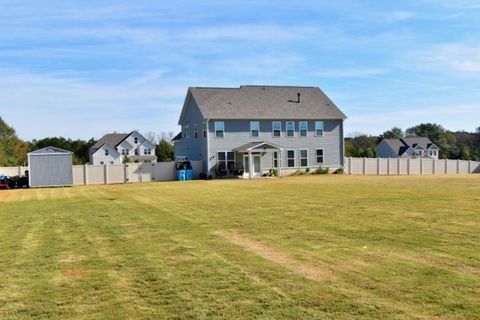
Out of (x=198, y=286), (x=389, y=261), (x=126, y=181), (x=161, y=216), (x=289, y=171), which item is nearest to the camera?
(x=198, y=286)

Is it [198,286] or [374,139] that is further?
[374,139]

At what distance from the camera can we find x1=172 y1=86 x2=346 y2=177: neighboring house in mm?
41406

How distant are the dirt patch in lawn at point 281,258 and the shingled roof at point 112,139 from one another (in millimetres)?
75423

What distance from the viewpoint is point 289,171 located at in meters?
43.4

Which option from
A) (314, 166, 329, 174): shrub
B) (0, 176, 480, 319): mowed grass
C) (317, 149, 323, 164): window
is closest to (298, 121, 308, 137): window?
(317, 149, 323, 164): window

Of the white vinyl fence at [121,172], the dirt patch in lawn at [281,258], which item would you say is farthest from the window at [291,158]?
the dirt patch in lawn at [281,258]

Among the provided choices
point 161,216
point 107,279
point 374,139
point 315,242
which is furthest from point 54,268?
point 374,139

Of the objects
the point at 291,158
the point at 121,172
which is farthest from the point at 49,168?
the point at 291,158

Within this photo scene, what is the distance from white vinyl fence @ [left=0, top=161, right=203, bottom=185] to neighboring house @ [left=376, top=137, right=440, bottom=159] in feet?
182

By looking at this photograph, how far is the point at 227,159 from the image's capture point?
41.8m

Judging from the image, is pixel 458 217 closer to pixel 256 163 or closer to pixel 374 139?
pixel 256 163

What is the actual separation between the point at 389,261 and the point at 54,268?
521 cm

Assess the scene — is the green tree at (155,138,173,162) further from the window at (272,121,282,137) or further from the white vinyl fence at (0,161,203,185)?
the window at (272,121,282,137)

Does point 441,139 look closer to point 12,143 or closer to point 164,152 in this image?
point 164,152
